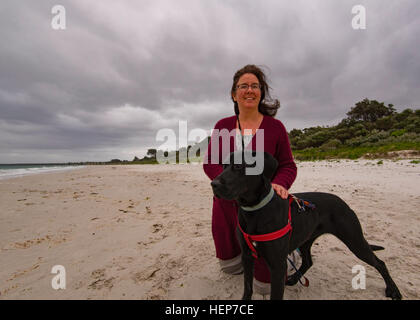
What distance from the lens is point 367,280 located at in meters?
2.27

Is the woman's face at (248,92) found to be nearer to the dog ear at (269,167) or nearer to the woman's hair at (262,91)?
the woman's hair at (262,91)

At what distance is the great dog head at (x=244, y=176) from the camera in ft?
5.28

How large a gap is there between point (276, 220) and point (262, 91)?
5.99ft

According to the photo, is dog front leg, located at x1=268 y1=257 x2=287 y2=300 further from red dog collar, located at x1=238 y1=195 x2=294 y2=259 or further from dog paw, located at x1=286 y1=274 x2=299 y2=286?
dog paw, located at x1=286 y1=274 x2=299 y2=286

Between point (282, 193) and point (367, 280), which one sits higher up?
point (282, 193)

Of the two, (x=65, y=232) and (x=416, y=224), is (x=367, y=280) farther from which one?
(x=65, y=232)

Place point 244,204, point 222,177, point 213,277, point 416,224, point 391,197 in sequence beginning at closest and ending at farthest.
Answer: point 222,177
point 244,204
point 213,277
point 416,224
point 391,197

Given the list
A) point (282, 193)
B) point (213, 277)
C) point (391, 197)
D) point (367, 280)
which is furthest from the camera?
point (391, 197)

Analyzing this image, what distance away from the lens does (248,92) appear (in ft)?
8.09

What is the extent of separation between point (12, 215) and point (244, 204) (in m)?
6.00

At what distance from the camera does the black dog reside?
1.69 metres

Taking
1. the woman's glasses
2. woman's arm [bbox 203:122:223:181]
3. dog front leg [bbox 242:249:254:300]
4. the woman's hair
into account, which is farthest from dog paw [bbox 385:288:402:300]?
the woman's glasses

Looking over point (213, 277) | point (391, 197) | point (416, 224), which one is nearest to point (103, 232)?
point (213, 277)
